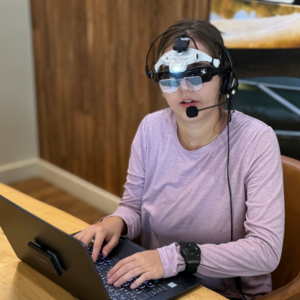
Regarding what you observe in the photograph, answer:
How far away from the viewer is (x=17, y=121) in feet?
11.0

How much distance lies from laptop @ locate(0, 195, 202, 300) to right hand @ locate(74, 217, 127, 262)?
37mm

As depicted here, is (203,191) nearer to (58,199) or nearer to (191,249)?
(191,249)

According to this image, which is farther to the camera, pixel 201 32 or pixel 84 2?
pixel 84 2

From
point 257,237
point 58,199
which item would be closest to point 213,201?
point 257,237

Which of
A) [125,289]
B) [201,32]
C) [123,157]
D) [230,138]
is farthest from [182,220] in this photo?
[123,157]

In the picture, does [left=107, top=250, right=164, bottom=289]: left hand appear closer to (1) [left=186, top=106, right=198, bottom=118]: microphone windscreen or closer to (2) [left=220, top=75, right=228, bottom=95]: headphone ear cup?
(1) [left=186, top=106, right=198, bottom=118]: microphone windscreen

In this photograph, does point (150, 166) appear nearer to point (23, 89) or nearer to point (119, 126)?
point (119, 126)

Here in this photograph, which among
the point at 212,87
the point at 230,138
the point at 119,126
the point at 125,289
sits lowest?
the point at 119,126

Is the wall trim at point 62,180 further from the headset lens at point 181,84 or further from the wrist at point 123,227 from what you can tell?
the headset lens at point 181,84

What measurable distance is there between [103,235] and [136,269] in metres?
0.20

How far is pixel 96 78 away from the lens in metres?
2.77

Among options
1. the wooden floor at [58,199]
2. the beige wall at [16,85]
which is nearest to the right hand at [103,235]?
the wooden floor at [58,199]

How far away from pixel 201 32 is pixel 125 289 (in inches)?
30.1

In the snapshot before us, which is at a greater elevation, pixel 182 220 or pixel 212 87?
pixel 212 87
